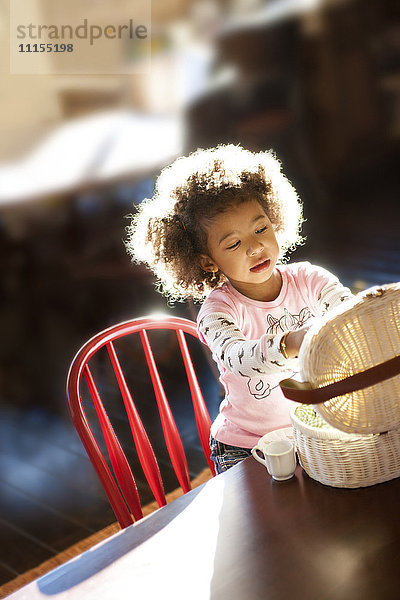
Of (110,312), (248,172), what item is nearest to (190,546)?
(248,172)

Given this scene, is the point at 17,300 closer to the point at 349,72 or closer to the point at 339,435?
the point at 349,72

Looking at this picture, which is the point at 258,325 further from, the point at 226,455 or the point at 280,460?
the point at 280,460

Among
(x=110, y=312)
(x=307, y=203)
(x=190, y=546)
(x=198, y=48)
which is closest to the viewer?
(x=190, y=546)

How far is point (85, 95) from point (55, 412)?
149 cm

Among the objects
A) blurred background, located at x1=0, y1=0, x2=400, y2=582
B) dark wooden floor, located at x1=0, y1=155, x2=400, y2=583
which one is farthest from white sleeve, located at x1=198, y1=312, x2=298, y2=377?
blurred background, located at x1=0, y1=0, x2=400, y2=582

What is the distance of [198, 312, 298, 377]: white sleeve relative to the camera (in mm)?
1113

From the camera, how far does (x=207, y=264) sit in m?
1.42

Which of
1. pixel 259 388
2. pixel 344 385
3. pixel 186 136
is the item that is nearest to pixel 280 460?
pixel 344 385

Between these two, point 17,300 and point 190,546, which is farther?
point 17,300

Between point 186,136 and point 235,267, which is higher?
point 186,136

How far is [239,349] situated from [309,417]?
0.17 metres

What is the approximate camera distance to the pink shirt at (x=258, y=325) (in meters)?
1.31

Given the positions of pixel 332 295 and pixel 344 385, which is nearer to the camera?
pixel 344 385

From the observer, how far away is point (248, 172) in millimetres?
1380
